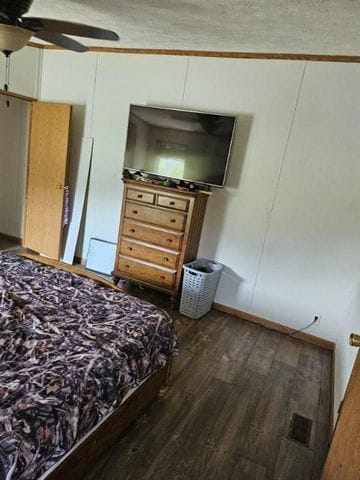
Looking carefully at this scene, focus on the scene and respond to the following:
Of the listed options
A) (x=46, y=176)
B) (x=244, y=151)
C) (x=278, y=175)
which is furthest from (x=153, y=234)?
(x=46, y=176)

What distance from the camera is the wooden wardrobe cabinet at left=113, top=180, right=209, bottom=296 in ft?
10.6

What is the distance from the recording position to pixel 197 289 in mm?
3193

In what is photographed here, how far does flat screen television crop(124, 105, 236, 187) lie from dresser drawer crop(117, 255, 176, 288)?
934 mm

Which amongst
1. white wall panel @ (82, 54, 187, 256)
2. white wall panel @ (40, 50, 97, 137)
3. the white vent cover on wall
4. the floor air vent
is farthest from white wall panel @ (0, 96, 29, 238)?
the floor air vent

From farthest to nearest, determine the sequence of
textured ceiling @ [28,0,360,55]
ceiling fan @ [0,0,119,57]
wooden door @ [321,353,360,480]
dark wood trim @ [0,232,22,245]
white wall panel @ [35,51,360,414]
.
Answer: dark wood trim @ [0,232,22,245] < white wall panel @ [35,51,360,414] < textured ceiling @ [28,0,360,55] < ceiling fan @ [0,0,119,57] < wooden door @ [321,353,360,480]

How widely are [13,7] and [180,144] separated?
182 centimetres

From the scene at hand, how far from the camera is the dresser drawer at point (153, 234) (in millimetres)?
3285

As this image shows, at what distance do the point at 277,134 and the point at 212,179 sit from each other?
2.36ft

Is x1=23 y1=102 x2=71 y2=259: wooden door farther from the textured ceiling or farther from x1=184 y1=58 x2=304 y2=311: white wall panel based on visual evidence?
x1=184 y1=58 x2=304 y2=311: white wall panel

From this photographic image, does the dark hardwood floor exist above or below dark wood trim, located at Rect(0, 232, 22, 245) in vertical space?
below

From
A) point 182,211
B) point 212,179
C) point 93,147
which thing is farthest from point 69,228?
point 212,179

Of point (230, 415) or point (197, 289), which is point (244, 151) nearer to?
point (197, 289)

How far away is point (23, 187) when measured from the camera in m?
4.64

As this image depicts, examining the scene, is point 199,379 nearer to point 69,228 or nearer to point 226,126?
point 226,126
